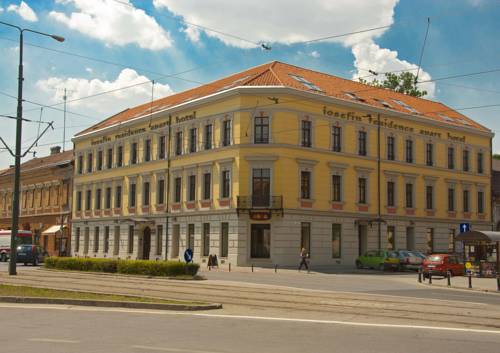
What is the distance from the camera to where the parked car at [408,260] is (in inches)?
1683

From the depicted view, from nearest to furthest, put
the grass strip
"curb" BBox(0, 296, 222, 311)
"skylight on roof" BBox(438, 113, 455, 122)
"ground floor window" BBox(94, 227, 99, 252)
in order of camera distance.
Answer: "curb" BBox(0, 296, 222, 311) < the grass strip < "skylight on roof" BBox(438, 113, 455, 122) < "ground floor window" BBox(94, 227, 99, 252)

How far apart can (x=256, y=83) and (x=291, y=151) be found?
5.45m

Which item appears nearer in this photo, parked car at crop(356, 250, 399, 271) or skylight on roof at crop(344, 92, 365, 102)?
parked car at crop(356, 250, 399, 271)

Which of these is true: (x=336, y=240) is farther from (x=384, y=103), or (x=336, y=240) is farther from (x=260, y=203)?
(x=384, y=103)

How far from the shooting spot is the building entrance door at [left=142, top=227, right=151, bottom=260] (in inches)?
2096

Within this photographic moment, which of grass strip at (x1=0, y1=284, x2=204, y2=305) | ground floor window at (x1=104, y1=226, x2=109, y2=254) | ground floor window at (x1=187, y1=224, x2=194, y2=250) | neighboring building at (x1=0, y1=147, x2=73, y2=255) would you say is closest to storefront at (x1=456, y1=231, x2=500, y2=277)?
ground floor window at (x1=187, y1=224, x2=194, y2=250)

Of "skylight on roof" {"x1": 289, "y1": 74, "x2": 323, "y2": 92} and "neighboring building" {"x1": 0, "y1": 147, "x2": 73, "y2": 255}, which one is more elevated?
"skylight on roof" {"x1": 289, "y1": 74, "x2": 323, "y2": 92}

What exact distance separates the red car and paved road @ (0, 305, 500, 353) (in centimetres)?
2296

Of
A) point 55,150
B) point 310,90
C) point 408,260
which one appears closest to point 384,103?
point 310,90

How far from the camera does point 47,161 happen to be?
242ft

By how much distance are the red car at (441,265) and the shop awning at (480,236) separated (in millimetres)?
1374

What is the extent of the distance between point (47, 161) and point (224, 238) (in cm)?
3586

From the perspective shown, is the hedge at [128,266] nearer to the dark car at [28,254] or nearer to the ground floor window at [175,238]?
the dark car at [28,254]

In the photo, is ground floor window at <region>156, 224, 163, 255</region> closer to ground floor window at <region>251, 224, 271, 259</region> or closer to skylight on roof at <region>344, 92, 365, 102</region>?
ground floor window at <region>251, 224, 271, 259</region>
